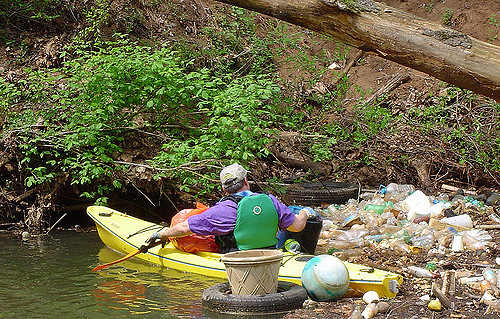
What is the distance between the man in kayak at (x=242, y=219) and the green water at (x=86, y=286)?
1.91ft

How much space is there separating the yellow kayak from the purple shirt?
0.39 metres

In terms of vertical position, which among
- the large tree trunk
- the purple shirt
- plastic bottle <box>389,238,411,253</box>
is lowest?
plastic bottle <box>389,238,411,253</box>

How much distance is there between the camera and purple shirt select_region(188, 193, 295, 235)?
5.53 m

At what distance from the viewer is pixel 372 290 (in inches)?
193

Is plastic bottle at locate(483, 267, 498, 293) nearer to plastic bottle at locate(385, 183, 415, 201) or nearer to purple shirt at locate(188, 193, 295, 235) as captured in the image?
purple shirt at locate(188, 193, 295, 235)

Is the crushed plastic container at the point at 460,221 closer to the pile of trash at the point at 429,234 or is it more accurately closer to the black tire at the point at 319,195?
the pile of trash at the point at 429,234

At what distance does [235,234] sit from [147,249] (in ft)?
4.25

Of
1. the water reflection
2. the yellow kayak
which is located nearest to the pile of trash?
the yellow kayak

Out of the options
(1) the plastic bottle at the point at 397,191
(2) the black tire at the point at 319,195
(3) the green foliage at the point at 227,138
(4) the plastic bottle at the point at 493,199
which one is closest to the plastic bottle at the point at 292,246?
(3) the green foliage at the point at 227,138

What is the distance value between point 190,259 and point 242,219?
3.36ft

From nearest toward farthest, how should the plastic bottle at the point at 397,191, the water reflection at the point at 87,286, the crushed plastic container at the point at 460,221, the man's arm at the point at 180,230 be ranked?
1. the water reflection at the point at 87,286
2. the man's arm at the point at 180,230
3. the crushed plastic container at the point at 460,221
4. the plastic bottle at the point at 397,191

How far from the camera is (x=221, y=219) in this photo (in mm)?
5539

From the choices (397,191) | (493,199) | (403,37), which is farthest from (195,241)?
(493,199)

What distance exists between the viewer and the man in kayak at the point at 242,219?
542cm
